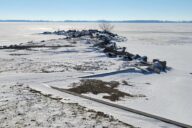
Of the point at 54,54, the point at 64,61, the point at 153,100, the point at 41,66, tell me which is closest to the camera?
the point at 153,100

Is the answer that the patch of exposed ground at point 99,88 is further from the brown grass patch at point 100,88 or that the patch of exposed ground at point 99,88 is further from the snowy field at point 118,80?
the snowy field at point 118,80

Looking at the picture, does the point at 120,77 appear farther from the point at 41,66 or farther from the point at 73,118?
the point at 73,118

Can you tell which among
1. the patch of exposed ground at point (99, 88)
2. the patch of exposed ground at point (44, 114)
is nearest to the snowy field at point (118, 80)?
the patch of exposed ground at point (44, 114)

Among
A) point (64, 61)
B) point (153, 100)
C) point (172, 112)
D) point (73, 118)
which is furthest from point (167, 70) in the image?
point (73, 118)

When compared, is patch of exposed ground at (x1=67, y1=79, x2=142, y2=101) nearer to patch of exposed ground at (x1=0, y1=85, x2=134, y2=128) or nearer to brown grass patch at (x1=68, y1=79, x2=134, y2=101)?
brown grass patch at (x1=68, y1=79, x2=134, y2=101)

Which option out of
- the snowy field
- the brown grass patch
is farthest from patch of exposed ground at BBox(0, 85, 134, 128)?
the brown grass patch

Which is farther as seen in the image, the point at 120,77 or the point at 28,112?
the point at 120,77

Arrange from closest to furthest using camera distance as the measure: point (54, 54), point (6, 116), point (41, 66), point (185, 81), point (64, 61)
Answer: point (6, 116) → point (185, 81) → point (41, 66) → point (64, 61) → point (54, 54)
